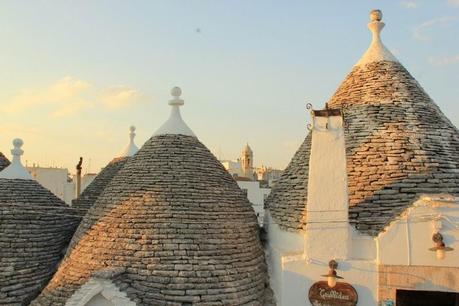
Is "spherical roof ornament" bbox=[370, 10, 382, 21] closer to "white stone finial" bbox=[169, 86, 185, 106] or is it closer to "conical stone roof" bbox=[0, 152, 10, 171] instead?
"white stone finial" bbox=[169, 86, 185, 106]

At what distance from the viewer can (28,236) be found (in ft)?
30.9

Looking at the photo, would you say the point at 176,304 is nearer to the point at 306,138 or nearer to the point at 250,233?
the point at 250,233

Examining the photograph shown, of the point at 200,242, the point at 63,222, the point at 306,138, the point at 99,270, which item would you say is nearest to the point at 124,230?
the point at 99,270

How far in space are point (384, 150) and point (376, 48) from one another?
9.24ft

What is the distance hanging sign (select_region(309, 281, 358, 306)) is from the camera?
730 centimetres

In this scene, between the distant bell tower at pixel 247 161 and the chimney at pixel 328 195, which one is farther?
the distant bell tower at pixel 247 161

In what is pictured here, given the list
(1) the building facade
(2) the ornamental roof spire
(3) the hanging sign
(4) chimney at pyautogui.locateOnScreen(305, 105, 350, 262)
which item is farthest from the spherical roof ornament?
(3) the hanging sign

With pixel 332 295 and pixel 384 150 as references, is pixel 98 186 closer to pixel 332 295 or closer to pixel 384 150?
pixel 332 295

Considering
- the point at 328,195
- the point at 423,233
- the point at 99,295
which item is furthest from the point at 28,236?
the point at 423,233

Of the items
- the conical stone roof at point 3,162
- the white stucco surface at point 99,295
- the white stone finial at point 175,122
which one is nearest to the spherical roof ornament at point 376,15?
the white stone finial at point 175,122

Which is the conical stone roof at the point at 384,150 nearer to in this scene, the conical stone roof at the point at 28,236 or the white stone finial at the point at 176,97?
the white stone finial at the point at 176,97

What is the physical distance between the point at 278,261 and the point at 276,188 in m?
1.91

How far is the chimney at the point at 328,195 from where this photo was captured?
7527mm

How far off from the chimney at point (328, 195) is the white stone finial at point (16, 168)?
7.01 meters
